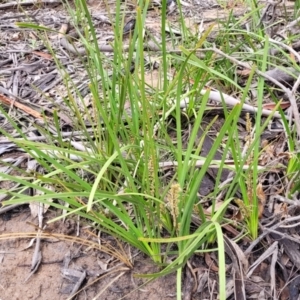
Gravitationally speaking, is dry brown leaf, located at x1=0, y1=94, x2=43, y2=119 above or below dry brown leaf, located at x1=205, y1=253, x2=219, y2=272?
above

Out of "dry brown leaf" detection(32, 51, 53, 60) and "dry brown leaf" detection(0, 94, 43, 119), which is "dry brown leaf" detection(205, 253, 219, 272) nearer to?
"dry brown leaf" detection(0, 94, 43, 119)

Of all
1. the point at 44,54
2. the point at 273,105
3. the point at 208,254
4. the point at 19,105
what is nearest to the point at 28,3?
the point at 44,54


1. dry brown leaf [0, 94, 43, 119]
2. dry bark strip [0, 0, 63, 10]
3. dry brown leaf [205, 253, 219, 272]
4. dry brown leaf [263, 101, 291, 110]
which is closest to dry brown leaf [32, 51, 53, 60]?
dry brown leaf [0, 94, 43, 119]

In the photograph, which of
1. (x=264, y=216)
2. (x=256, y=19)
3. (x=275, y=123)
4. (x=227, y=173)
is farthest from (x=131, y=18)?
(x=264, y=216)

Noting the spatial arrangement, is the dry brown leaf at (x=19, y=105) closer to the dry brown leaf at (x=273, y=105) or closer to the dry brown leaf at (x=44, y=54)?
the dry brown leaf at (x=44, y=54)

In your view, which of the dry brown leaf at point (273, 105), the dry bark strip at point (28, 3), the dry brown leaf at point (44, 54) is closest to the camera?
the dry brown leaf at point (273, 105)

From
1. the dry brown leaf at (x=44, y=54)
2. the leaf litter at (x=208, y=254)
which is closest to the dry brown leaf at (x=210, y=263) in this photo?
the leaf litter at (x=208, y=254)

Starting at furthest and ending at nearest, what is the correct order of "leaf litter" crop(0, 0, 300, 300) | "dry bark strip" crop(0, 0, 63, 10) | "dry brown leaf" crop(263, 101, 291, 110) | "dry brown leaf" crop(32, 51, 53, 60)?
1. "dry bark strip" crop(0, 0, 63, 10)
2. "dry brown leaf" crop(32, 51, 53, 60)
3. "dry brown leaf" crop(263, 101, 291, 110)
4. "leaf litter" crop(0, 0, 300, 300)

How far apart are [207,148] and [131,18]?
44.2 inches

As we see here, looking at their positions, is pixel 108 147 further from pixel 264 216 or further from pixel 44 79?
pixel 44 79

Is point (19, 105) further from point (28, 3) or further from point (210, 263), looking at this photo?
point (28, 3)

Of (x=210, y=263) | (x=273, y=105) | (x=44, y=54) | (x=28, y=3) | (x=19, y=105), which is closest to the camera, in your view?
(x=210, y=263)

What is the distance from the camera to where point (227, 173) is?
134cm

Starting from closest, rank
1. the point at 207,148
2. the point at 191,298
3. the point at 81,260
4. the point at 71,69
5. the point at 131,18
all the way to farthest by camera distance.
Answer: the point at 191,298, the point at 81,260, the point at 207,148, the point at 71,69, the point at 131,18
